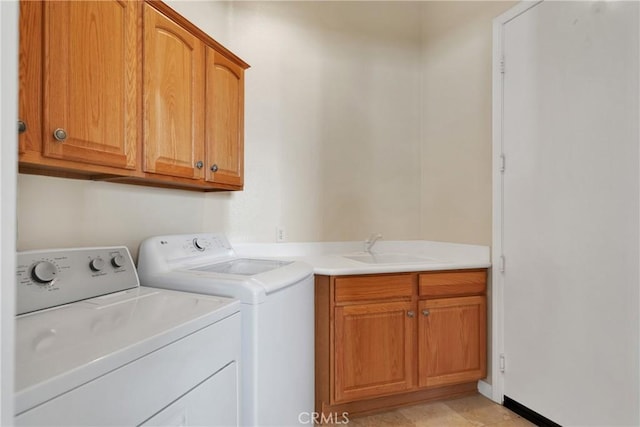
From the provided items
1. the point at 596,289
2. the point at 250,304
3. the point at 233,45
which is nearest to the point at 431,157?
the point at 596,289

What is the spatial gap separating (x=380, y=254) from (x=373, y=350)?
825 mm

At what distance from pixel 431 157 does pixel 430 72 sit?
26.9 inches

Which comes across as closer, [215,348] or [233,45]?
[215,348]

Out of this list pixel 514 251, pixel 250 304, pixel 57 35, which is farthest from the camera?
pixel 514 251

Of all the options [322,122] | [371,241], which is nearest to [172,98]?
[322,122]

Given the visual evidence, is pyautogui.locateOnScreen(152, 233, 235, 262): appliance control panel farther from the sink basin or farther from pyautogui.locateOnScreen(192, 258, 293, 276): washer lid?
the sink basin

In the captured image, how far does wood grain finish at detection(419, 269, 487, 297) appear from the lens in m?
1.94

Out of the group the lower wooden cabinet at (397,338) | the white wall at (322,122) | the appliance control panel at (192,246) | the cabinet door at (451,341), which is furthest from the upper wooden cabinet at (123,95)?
the cabinet door at (451,341)

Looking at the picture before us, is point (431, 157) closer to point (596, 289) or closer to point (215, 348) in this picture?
point (596, 289)

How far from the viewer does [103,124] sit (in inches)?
45.2

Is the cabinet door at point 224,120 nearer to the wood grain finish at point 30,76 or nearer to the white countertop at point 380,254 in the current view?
the white countertop at point 380,254

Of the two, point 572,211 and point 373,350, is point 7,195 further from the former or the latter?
point 572,211

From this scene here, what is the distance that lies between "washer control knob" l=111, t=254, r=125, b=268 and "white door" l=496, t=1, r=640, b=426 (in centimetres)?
204

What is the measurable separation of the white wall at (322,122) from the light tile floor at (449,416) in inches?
46.0
